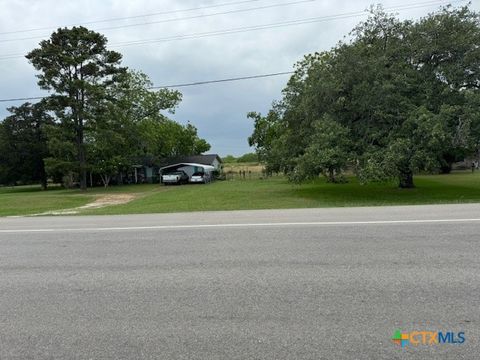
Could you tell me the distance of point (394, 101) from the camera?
782 inches

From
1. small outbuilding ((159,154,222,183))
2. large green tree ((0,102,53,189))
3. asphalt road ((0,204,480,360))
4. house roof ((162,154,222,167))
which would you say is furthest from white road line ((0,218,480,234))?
house roof ((162,154,222,167))

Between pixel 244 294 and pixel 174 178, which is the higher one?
pixel 174 178

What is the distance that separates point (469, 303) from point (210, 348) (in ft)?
8.93

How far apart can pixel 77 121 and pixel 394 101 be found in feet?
93.7

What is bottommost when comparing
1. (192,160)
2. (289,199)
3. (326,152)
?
(289,199)

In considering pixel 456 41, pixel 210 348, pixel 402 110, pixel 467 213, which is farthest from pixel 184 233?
pixel 456 41

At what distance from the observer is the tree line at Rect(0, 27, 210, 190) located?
3438 cm

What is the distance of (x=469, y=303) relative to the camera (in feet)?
12.8

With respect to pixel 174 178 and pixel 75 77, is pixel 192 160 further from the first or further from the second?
pixel 75 77

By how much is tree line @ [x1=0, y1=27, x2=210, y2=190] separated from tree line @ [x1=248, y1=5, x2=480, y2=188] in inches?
846

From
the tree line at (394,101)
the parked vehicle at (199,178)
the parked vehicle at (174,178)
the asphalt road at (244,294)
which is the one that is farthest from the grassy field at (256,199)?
the parked vehicle at (199,178)

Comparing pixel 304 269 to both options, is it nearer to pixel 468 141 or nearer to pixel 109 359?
pixel 109 359

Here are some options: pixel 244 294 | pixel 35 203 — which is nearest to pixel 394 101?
pixel 244 294

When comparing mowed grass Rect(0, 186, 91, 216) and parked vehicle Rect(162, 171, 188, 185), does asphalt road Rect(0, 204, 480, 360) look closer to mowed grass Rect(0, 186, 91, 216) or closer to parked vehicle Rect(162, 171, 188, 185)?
mowed grass Rect(0, 186, 91, 216)
